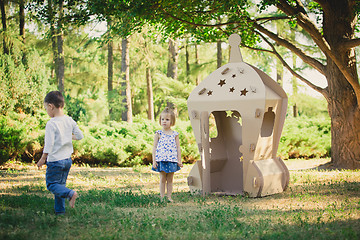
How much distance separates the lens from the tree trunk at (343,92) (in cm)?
978

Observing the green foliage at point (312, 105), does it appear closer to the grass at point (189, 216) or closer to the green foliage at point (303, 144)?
the green foliage at point (303, 144)

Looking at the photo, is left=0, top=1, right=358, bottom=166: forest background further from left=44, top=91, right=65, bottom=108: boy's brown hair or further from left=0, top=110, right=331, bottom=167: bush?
left=44, top=91, right=65, bottom=108: boy's brown hair

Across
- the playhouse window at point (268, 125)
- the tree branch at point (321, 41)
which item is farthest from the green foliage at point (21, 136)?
the tree branch at point (321, 41)

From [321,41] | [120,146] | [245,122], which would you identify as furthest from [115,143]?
[245,122]

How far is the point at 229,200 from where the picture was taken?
5.93 metres

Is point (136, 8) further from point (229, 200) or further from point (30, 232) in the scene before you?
point (30, 232)

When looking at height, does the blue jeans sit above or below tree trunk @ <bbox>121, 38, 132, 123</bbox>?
below

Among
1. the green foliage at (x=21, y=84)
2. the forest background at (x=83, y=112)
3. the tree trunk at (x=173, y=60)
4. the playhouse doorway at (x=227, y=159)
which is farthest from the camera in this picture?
the tree trunk at (x=173, y=60)

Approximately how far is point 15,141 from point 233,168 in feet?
20.0

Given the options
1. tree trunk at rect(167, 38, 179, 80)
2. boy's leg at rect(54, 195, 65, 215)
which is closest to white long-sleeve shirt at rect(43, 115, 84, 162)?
boy's leg at rect(54, 195, 65, 215)

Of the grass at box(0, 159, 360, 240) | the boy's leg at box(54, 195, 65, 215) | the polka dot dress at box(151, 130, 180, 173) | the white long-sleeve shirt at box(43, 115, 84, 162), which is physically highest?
the white long-sleeve shirt at box(43, 115, 84, 162)

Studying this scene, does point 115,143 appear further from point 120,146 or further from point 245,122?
point 245,122

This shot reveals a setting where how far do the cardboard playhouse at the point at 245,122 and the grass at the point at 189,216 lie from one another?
300mm

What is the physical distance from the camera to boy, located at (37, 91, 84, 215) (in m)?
4.50
